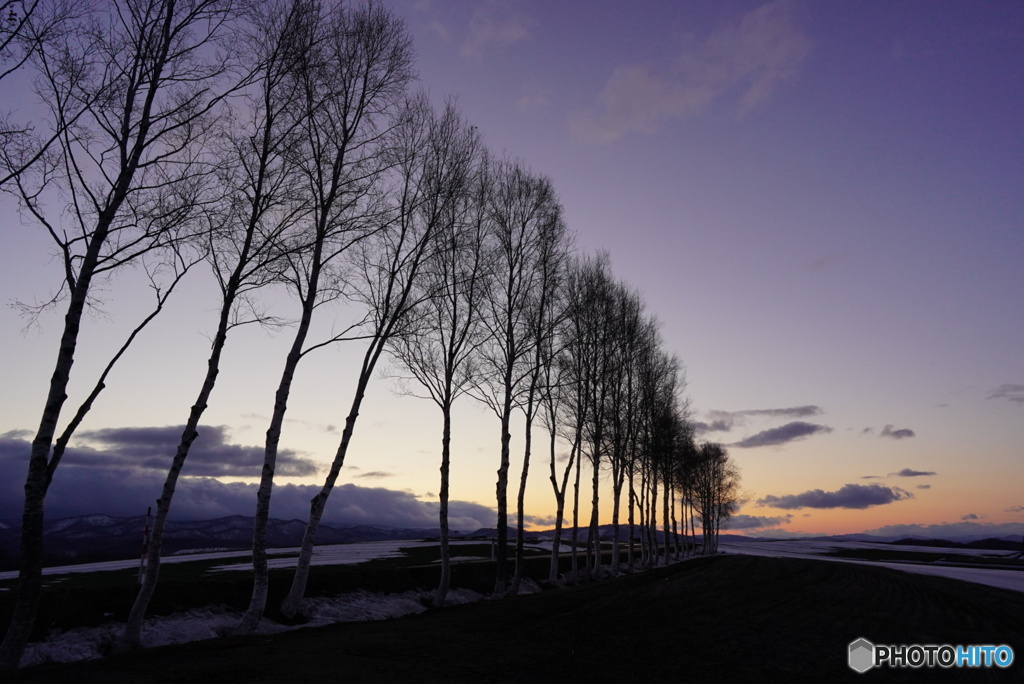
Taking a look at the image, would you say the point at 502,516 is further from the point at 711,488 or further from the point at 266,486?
the point at 711,488

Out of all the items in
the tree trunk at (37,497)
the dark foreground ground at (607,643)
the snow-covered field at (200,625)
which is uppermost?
the tree trunk at (37,497)

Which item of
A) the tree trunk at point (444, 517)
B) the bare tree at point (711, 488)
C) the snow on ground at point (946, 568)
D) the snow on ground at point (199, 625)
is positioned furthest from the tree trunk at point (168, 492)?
the bare tree at point (711, 488)

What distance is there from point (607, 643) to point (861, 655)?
5698 mm

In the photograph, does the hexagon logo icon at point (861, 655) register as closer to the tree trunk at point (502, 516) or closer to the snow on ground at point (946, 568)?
the tree trunk at point (502, 516)

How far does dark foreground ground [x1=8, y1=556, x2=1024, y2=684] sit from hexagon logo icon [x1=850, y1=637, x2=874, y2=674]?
12.0 inches

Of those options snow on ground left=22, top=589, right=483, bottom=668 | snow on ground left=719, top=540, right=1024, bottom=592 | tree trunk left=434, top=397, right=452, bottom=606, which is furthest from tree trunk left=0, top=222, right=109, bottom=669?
snow on ground left=719, top=540, right=1024, bottom=592

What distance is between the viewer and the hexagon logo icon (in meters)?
12.8

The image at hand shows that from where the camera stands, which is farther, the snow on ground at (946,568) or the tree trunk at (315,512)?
the snow on ground at (946,568)

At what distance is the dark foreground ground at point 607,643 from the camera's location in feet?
38.7

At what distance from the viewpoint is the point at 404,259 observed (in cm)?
2425

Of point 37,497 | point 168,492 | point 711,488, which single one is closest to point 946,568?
point 711,488

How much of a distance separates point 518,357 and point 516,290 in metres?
3.48

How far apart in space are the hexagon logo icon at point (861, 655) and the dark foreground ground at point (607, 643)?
306 mm

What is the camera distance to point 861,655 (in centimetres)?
1408
